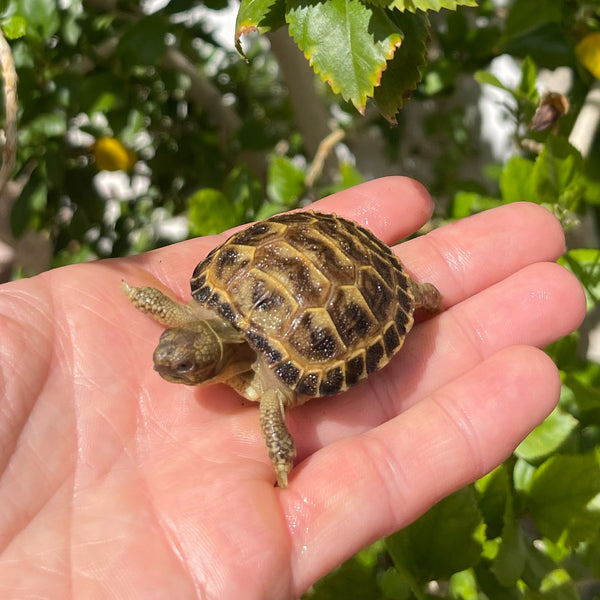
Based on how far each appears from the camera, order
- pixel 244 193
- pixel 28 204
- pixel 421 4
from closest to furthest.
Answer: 1. pixel 421 4
2. pixel 244 193
3. pixel 28 204

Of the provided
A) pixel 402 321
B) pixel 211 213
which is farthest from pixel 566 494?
pixel 211 213

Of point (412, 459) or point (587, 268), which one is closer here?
point (412, 459)

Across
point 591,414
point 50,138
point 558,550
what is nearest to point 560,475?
point 558,550

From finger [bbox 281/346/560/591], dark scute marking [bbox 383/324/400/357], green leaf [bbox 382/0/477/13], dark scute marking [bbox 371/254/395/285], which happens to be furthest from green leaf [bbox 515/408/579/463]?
green leaf [bbox 382/0/477/13]

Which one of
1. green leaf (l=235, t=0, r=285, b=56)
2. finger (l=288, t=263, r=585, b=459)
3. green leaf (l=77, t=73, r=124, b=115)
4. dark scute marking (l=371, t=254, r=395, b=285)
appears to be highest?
green leaf (l=235, t=0, r=285, b=56)

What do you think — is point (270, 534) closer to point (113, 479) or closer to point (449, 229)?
point (113, 479)

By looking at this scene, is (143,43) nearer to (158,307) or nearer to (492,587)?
(158,307)

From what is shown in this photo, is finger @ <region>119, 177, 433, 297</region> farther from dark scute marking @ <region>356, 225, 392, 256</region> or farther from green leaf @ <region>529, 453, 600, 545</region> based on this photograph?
green leaf @ <region>529, 453, 600, 545</region>
